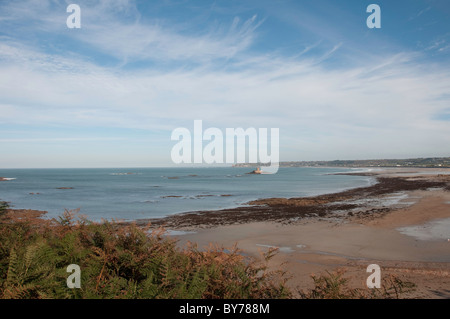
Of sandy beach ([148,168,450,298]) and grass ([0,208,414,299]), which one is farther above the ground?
grass ([0,208,414,299])

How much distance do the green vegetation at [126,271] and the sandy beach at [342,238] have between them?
33.7 inches

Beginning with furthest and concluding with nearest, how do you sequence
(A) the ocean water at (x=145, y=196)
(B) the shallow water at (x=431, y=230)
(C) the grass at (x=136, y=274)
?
(A) the ocean water at (x=145, y=196) < (B) the shallow water at (x=431, y=230) < (C) the grass at (x=136, y=274)

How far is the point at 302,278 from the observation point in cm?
945

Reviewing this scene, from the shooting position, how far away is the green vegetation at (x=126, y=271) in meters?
3.72

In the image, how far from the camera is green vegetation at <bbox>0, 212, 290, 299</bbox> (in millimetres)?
3725

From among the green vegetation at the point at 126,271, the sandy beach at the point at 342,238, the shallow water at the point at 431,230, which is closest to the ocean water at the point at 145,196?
the green vegetation at the point at 126,271

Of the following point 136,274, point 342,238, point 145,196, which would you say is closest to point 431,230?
point 342,238

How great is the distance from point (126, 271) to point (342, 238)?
43.8 feet

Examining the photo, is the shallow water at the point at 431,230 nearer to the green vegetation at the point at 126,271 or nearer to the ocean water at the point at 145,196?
the green vegetation at the point at 126,271

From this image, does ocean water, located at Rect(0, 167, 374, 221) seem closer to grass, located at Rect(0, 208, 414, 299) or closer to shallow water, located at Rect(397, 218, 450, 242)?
grass, located at Rect(0, 208, 414, 299)

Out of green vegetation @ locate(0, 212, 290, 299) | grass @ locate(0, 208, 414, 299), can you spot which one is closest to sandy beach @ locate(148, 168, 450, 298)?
grass @ locate(0, 208, 414, 299)

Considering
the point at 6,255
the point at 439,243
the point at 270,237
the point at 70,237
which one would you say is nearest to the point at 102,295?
the point at 70,237

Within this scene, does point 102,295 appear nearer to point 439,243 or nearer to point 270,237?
point 270,237

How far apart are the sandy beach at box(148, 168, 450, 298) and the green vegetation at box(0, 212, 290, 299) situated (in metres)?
0.85
